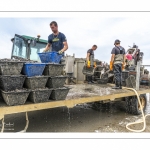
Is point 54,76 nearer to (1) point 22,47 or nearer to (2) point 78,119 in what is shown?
(2) point 78,119

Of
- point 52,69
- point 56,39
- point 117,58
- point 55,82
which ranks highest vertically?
→ point 56,39

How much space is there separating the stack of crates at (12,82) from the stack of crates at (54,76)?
1.59 ft

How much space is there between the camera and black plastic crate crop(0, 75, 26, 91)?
271 cm

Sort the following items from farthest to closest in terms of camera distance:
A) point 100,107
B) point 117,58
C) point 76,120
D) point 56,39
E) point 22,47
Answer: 1. point 22,47
2. point 100,107
3. point 117,58
4. point 76,120
5. point 56,39

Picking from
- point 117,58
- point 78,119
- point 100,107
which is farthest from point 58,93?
point 100,107

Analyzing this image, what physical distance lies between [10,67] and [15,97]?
1.66 ft

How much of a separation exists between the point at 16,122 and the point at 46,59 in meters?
2.04

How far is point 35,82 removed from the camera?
9.61 feet

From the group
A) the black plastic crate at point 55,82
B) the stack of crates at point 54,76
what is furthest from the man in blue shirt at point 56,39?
the black plastic crate at point 55,82

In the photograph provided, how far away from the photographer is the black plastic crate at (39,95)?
9.61ft

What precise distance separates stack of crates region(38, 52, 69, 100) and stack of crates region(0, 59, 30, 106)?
484 mm

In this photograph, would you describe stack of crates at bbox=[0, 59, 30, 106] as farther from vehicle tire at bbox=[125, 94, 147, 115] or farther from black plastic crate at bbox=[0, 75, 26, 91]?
vehicle tire at bbox=[125, 94, 147, 115]

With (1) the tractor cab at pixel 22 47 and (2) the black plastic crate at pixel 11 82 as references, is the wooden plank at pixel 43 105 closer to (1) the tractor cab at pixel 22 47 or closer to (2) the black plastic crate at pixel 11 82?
(2) the black plastic crate at pixel 11 82

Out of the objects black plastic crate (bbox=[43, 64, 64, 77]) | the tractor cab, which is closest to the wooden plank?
black plastic crate (bbox=[43, 64, 64, 77])
